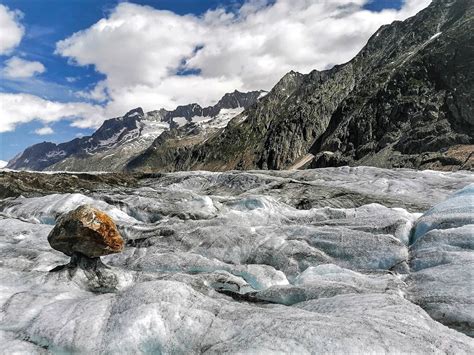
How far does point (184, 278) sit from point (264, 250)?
9.11 metres

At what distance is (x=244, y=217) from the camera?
44438 millimetres

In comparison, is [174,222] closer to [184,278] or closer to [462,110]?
[184,278]

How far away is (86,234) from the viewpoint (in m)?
26.7

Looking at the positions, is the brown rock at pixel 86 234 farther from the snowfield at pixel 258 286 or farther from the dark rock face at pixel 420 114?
the dark rock face at pixel 420 114

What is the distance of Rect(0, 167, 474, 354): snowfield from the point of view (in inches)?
675

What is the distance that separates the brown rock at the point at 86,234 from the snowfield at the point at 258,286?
5.10 feet

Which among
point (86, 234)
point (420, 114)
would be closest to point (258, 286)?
point (86, 234)

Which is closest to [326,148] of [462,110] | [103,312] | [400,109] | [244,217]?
[400,109]

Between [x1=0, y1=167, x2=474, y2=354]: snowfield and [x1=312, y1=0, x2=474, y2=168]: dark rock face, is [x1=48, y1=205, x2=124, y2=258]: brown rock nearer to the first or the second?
[x1=0, y1=167, x2=474, y2=354]: snowfield

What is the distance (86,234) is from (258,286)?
455 inches

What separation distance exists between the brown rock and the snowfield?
156cm

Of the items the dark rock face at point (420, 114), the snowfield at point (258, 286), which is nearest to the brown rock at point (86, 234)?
the snowfield at point (258, 286)

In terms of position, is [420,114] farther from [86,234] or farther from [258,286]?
[86,234]

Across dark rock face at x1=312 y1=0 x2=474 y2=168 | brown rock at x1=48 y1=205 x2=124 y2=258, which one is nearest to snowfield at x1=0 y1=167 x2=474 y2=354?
brown rock at x1=48 y1=205 x2=124 y2=258
